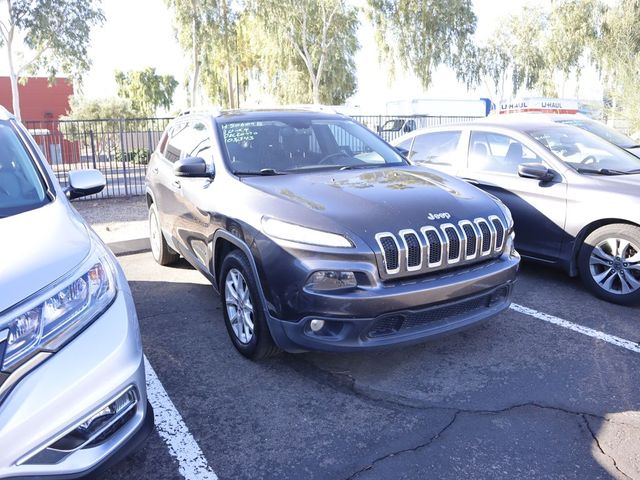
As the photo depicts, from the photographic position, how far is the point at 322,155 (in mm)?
4477

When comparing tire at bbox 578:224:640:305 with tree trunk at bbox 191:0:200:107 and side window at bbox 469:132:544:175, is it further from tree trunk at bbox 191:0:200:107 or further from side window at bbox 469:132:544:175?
tree trunk at bbox 191:0:200:107

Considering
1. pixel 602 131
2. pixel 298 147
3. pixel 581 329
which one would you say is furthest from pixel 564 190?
pixel 602 131

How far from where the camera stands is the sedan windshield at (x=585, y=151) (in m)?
5.16

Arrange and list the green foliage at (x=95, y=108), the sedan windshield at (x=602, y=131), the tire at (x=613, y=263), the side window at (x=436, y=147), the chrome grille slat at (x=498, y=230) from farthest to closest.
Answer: the green foliage at (x=95, y=108) → the sedan windshield at (x=602, y=131) → the side window at (x=436, y=147) → the tire at (x=613, y=263) → the chrome grille slat at (x=498, y=230)

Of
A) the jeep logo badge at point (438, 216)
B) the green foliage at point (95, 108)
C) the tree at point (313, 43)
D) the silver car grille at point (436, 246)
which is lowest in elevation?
the silver car grille at point (436, 246)

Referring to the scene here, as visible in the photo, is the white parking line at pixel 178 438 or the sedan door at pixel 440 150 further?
the sedan door at pixel 440 150

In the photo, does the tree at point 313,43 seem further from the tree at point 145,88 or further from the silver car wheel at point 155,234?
the tree at point 145,88

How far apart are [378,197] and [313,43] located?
3061cm

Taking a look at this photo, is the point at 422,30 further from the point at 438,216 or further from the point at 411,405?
the point at 411,405

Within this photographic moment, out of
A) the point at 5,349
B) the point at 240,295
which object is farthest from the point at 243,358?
the point at 5,349

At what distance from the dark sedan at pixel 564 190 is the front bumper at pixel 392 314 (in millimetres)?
1891

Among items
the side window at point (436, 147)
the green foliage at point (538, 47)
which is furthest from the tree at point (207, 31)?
the side window at point (436, 147)

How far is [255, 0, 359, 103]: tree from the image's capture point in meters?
30.1

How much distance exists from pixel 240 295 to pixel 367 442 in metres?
1.33
